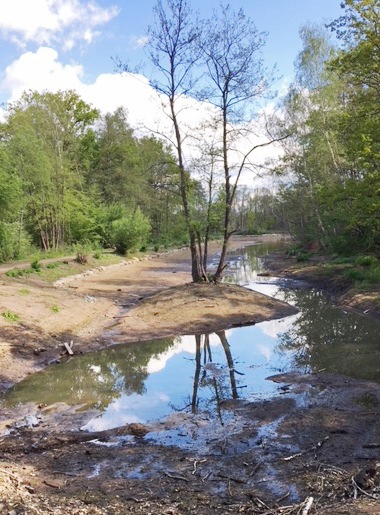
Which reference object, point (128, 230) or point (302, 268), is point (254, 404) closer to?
point (302, 268)

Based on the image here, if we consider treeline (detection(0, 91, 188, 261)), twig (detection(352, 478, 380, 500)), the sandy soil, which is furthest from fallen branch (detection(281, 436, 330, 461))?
treeline (detection(0, 91, 188, 261))

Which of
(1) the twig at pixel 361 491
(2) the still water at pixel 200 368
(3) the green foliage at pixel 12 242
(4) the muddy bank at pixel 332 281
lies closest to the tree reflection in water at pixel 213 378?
(2) the still water at pixel 200 368

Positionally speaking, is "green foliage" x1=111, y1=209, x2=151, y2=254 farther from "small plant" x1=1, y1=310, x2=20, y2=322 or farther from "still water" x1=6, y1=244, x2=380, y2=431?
"small plant" x1=1, y1=310, x2=20, y2=322

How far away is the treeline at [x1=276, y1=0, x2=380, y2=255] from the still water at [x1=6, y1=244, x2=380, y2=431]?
5620mm

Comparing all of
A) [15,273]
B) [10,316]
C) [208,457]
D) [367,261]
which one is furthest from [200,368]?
[367,261]

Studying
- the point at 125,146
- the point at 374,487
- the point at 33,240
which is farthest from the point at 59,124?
the point at 374,487

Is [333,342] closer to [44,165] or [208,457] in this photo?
[208,457]

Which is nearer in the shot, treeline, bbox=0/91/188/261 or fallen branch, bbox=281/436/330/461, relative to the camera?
fallen branch, bbox=281/436/330/461

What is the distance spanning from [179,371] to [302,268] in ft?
66.9

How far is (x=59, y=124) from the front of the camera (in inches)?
1422

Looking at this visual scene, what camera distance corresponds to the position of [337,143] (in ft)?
92.8

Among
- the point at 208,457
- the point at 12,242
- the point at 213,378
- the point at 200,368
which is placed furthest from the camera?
the point at 12,242

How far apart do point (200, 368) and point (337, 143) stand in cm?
2159

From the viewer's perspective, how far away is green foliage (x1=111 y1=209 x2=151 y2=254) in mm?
38125
